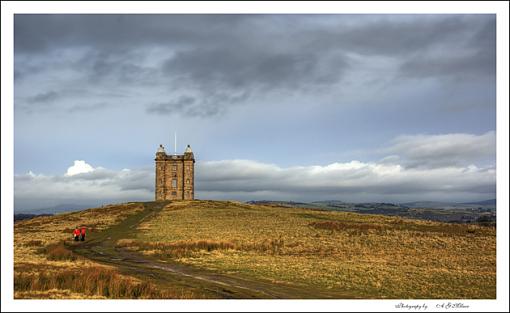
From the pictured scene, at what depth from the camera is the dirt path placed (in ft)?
58.7

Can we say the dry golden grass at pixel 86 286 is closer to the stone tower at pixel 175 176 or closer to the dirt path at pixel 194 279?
the dirt path at pixel 194 279

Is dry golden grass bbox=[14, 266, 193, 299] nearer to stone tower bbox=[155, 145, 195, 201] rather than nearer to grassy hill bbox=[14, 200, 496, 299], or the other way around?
grassy hill bbox=[14, 200, 496, 299]

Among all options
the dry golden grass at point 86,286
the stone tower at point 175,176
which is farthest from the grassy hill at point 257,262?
the stone tower at point 175,176

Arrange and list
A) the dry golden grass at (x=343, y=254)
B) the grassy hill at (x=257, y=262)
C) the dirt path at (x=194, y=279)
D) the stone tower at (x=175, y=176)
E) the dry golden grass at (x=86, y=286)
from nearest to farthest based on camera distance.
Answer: the dry golden grass at (x=86, y=286) → the dirt path at (x=194, y=279) → the grassy hill at (x=257, y=262) → the dry golden grass at (x=343, y=254) → the stone tower at (x=175, y=176)

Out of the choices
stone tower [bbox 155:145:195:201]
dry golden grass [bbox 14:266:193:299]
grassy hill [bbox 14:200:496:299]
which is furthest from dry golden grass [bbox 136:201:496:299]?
stone tower [bbox 155:145:195:201]

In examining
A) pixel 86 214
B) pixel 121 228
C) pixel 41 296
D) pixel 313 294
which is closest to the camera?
pixel 41 296

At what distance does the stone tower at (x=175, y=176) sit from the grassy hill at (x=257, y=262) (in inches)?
1592

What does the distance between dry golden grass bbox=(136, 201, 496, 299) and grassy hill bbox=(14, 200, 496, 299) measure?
0.07 meters

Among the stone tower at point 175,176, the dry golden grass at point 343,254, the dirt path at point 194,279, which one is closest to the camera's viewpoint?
the dirt path at point 194,279

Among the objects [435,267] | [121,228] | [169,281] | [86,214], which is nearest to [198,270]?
[169,281]

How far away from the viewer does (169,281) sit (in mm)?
20500

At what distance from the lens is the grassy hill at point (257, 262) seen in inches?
719

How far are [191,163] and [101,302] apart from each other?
8064cm

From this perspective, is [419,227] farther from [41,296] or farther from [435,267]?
[41,296]
